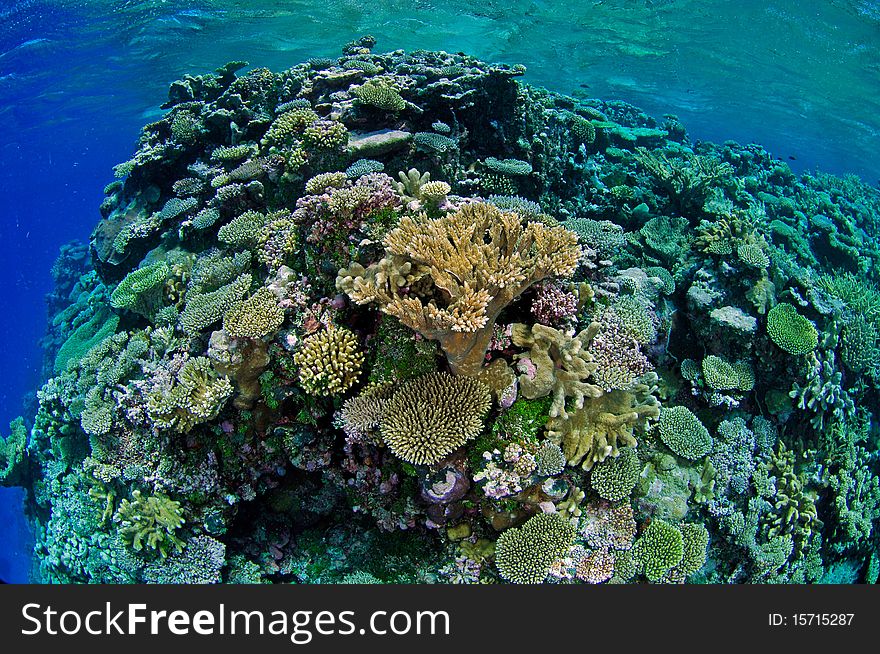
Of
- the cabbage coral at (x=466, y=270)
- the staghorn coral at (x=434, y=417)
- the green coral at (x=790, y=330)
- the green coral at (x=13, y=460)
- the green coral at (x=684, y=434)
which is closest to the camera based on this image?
the cabbage coral at (x=466, y=270)

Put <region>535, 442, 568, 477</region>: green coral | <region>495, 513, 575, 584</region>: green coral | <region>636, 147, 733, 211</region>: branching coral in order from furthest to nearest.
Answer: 1. <region>636, 147, 733, 211</region>: branching coral
2. <region>495, 513, 575, 584</region>: green coral
3. <region>535, 442, 568, 477</region>: green coral

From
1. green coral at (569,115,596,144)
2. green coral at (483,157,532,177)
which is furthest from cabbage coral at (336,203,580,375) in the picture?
green coral at (569,115,596,144)

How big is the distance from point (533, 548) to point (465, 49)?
36.4m

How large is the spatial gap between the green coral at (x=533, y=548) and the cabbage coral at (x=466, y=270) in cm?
186

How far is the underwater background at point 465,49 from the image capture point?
22.1 meters

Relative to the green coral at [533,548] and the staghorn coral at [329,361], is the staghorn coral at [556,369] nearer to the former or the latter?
Answer: the green coral at [533,548]

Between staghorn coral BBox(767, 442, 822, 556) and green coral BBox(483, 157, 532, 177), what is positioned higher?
green coral BBox(483, 157, 532, 177)

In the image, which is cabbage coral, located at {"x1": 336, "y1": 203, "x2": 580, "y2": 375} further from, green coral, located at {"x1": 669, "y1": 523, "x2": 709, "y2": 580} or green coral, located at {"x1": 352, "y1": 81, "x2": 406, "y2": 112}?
green coral, located at {"x1": 352, "y1": 81, "x2": 406, "y2": 112}

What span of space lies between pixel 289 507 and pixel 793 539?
7.77m

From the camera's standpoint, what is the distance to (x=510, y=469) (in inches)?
186

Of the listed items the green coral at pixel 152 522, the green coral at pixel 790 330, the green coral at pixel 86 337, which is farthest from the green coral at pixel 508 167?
the green coral at pixel 86 337

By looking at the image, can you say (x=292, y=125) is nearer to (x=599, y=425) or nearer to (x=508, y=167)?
(x=508, y=167)

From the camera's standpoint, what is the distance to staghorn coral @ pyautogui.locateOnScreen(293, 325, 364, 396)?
17.0 ft

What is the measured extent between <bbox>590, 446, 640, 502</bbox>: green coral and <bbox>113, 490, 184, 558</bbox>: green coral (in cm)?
552
